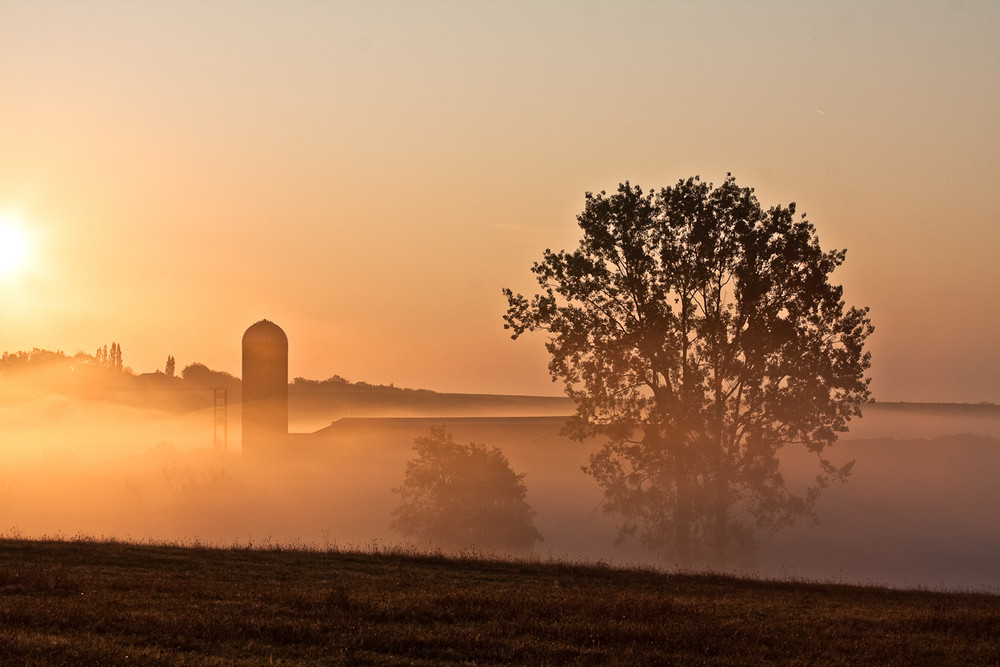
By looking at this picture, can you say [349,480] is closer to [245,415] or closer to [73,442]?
[245,415]

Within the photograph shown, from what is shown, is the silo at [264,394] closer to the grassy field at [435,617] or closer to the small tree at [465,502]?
the small tree at [465,502]

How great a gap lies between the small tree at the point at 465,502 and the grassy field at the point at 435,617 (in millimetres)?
20589

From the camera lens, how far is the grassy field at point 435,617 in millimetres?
15141

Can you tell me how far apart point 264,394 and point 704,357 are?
2548cm

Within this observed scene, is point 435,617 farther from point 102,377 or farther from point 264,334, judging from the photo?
point 102,377

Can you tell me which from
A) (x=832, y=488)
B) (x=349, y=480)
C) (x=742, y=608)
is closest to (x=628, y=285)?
(x=742, y=608)

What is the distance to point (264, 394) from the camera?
2179 inches

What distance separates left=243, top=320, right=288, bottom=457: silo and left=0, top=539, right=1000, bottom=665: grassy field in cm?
2976

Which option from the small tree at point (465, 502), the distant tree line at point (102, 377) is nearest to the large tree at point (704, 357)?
the small tree at point (465, 502)

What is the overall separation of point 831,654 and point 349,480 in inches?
1749

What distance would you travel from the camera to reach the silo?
180ft

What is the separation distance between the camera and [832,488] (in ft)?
224

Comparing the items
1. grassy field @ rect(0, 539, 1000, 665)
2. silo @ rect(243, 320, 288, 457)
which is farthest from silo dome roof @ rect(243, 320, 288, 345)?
grassy field @ rect(0, 539, 1000, 665)

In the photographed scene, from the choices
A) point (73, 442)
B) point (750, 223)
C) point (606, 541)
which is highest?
point (750, 223)
